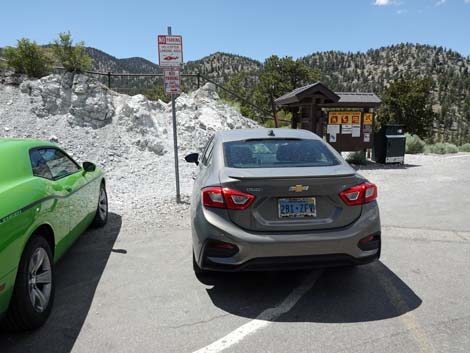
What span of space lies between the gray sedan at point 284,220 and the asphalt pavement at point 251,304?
0.43 m

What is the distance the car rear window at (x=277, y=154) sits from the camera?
3.79 meters

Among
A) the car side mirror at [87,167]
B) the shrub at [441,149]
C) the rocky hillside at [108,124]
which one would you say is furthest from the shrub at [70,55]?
the shrub at [441,149]

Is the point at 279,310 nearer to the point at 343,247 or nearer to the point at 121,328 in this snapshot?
the point at 343,247

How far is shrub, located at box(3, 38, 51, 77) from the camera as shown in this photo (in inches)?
525

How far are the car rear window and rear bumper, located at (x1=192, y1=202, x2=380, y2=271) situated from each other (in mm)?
715

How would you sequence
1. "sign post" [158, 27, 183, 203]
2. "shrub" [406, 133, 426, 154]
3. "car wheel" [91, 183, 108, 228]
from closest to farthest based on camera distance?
"car wheel" [91, 183, 108, 228]
"sign post" [158, 27, 183, 203]
"shrub" [406, 133, 426, 154]

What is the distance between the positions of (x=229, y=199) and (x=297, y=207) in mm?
606

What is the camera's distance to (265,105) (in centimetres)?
4088

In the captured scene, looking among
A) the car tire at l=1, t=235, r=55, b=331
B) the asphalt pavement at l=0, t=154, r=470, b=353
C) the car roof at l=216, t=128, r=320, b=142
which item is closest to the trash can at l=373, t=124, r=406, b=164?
the asphalt pavement at l=0, t=154, r=470, b=353

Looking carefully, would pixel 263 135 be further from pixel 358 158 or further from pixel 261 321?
pixel 358 158

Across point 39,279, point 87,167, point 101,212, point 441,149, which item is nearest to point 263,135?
point 87,167

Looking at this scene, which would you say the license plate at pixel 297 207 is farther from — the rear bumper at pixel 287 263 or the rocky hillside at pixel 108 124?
the rocky hillside at pixel 108 124

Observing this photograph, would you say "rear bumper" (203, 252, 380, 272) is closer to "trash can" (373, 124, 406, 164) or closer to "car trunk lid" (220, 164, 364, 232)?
"car trunk lid" (220, 164, 364, 232)

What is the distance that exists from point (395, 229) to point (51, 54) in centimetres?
1329
